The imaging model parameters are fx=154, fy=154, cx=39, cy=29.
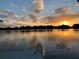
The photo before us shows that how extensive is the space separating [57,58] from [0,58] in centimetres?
502

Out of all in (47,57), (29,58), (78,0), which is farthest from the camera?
(78,0)

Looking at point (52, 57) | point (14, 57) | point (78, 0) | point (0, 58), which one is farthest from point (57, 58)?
point (78, 0)

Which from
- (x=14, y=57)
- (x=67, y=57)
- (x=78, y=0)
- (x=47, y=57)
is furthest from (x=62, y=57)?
(x=78, y=0)

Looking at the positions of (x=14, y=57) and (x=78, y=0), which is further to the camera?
(x=78, y=0)

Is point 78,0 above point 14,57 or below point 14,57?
above

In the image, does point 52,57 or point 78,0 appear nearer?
point 52,57

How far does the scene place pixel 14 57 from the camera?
44.9 ft

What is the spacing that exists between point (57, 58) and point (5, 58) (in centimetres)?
455

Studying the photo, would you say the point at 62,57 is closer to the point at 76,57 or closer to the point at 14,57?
the point at 76,57

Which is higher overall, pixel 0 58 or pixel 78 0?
pixel 78 0

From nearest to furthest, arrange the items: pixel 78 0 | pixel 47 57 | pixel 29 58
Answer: pixel 29 58, pixel 47 57, pixel 78 0

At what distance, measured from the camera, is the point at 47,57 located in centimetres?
1421

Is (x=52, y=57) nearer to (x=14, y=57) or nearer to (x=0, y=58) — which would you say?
(x=14, y=57)

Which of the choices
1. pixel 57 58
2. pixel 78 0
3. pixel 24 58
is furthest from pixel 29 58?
pixel 78 0
